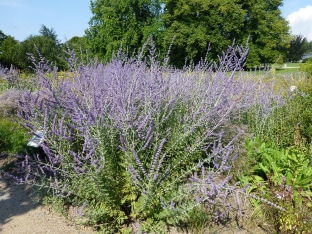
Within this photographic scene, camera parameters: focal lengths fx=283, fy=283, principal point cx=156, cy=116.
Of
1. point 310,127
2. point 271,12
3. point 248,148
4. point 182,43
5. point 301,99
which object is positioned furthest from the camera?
point 271,12

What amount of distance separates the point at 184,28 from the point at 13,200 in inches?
1228

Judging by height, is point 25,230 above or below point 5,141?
below

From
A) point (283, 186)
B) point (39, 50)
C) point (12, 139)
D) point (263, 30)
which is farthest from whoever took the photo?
point (39, 50)

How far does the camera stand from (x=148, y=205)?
2.51 metres

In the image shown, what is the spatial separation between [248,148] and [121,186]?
70.7 inches

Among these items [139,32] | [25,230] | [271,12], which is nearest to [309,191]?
[25,230]

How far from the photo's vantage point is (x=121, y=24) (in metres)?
34.1

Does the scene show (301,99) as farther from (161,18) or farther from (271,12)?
(271,12)

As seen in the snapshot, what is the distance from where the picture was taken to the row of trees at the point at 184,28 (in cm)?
3222

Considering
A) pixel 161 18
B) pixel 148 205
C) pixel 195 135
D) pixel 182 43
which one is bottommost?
pixel 148 205

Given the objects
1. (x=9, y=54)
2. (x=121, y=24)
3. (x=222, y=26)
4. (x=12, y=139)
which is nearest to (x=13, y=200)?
(x=12, y=139)

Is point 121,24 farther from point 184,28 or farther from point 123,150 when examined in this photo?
point 123,150

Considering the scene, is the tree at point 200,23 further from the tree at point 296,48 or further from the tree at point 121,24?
the tree at point 296,48

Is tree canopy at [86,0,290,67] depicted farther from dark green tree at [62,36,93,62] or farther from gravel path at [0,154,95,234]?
gravel path at [0,154,95,234]
